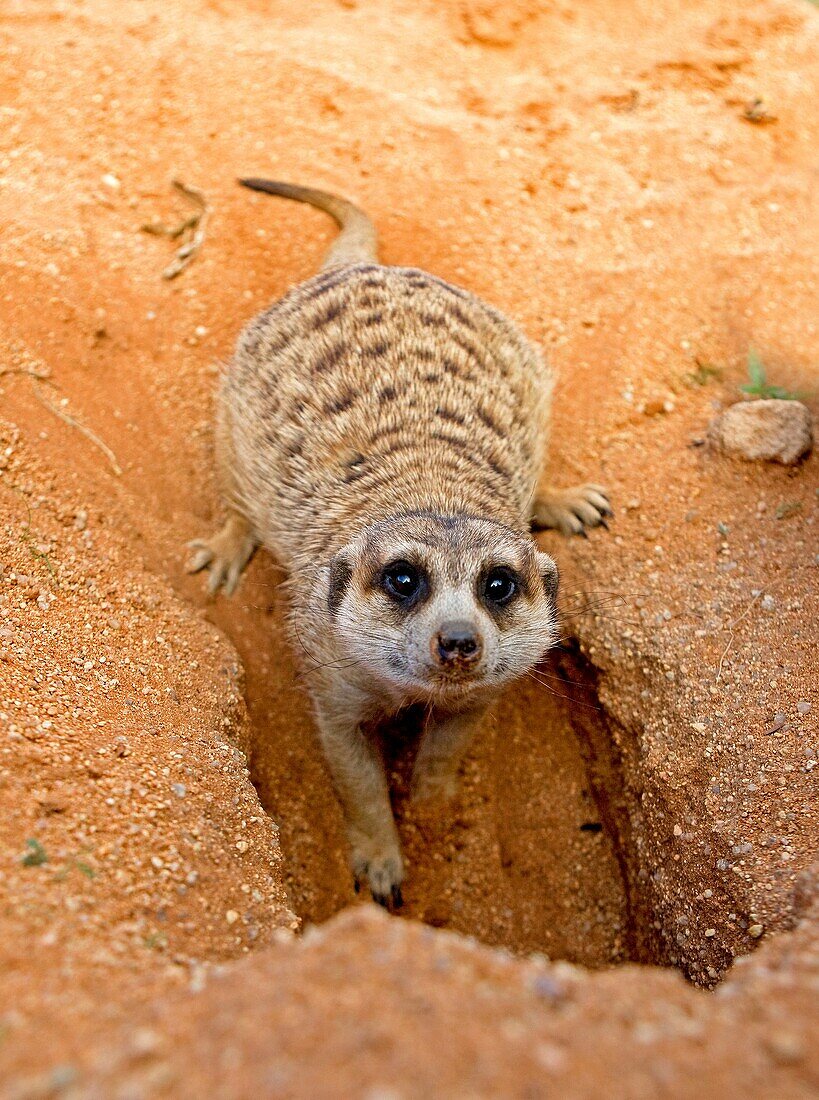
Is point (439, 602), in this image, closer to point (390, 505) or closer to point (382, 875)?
point (390, 505)

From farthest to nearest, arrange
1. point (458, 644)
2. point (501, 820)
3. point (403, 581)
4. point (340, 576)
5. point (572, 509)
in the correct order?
point (572, 509), point (501, 820), point (340, 576), point (403, 581), point (458, 644)

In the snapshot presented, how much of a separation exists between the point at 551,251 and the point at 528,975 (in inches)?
154

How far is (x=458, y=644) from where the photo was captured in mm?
2465

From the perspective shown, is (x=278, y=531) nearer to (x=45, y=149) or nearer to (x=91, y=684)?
(x=91, y=684)

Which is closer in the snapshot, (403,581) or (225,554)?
(403,581)

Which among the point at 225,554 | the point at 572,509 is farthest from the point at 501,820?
the point at 225,554

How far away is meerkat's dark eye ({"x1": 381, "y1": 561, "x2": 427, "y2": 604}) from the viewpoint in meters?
2.77

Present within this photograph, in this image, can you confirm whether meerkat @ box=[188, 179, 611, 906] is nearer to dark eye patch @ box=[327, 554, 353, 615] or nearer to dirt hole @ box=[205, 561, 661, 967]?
dark eye patch @ box=[327, 554, 353, 615]

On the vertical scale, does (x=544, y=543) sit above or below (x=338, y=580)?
Answer: below

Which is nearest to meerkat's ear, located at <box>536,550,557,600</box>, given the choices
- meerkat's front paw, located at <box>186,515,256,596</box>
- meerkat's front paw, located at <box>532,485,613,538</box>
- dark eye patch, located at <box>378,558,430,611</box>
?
dark eye patch, located at <box>378,558,430,611</box>

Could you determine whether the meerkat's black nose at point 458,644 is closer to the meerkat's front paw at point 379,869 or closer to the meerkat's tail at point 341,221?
the meerkat's front paw at point 379,869

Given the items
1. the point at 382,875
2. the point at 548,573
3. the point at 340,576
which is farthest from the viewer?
the point at 382,875

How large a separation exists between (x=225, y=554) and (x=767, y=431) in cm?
228

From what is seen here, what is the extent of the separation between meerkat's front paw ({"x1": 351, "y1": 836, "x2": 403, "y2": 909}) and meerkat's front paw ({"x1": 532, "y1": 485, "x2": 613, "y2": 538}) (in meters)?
1.47
